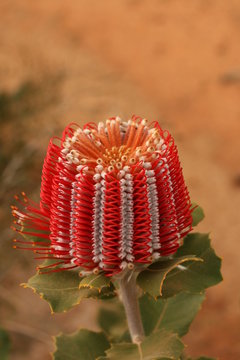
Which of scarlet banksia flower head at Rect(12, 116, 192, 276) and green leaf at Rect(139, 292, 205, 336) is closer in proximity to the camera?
scarlet banksia flower head at Rect(12, 116, 192, 276)

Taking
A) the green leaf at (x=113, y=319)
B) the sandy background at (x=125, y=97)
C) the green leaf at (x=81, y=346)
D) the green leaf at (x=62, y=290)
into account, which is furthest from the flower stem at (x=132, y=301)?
the sandy background at (x=125, y=97)

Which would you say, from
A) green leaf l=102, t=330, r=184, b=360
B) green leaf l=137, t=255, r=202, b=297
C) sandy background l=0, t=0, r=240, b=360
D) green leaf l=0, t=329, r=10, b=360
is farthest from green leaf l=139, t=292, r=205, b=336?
sandy background l=0, t=0, r=240, b=360

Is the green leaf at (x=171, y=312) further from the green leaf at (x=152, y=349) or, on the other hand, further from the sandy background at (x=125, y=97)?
the sandy background at (x=125, y=97)

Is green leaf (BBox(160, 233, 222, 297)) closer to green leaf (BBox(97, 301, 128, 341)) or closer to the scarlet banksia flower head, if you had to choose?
the scarlet banksia flower head

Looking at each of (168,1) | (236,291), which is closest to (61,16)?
(168,1)

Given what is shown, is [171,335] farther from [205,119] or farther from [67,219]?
[205,119]

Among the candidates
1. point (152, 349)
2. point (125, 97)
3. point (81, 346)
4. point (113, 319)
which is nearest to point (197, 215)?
point (152, 349)
